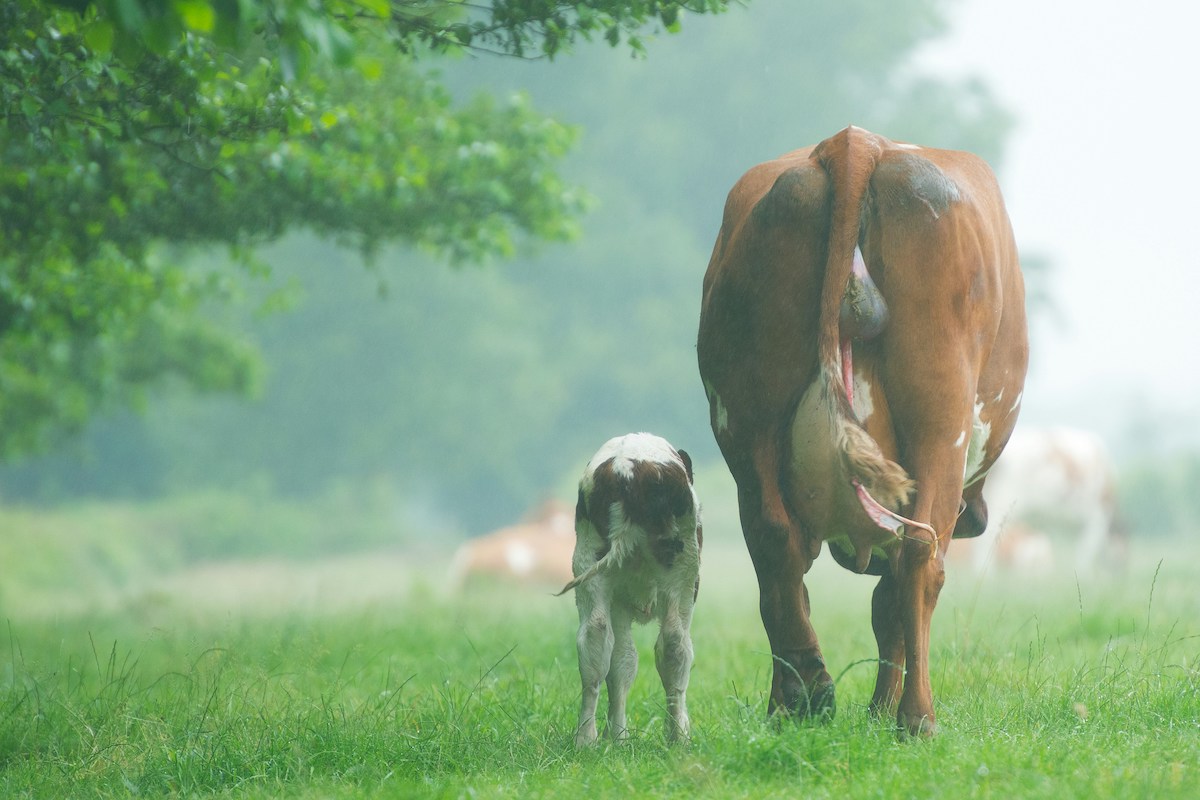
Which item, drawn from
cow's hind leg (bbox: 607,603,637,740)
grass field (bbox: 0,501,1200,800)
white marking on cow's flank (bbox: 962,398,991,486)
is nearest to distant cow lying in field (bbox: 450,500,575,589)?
grass field (bbox: 0,501,1200,800)

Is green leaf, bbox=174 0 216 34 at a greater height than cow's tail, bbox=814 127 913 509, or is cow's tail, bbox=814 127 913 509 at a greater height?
green leaf, bbox=174 0 216 34

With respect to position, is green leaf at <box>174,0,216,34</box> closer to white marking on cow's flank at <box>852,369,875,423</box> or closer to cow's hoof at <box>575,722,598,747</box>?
white marking on cow's flank at <box>852,369,875,423</box>

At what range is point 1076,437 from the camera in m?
17.2

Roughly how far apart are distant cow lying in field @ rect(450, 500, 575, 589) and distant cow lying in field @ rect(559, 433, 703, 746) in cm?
1151

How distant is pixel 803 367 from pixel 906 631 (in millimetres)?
945

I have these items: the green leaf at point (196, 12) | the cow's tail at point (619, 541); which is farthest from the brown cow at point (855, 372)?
the green leaf at point (196, 12)

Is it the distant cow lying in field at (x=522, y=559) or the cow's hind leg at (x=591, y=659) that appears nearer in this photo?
the cow's hind leg at (x=591, y=659)

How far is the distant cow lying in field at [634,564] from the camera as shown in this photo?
4.61 metres

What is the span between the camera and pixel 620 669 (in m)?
4.76

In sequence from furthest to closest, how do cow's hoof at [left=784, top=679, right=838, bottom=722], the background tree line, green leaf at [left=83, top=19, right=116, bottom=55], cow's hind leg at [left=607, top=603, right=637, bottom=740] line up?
1. the background tree line
2. cow's hind leg at [left=607, top=603, right=637, bottom=740]
3. cow's hoof at [left=784, top=679, right=838, bottom=722]
4. green leaf at [left=83, top=19, right=116, bottom=55]

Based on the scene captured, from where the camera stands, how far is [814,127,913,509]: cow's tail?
406 cm

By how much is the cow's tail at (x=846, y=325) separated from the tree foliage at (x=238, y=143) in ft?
3.40

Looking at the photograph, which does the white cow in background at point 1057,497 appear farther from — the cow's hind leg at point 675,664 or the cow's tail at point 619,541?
the cow's tail at point 619,541

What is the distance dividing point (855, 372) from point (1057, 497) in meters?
13.9
